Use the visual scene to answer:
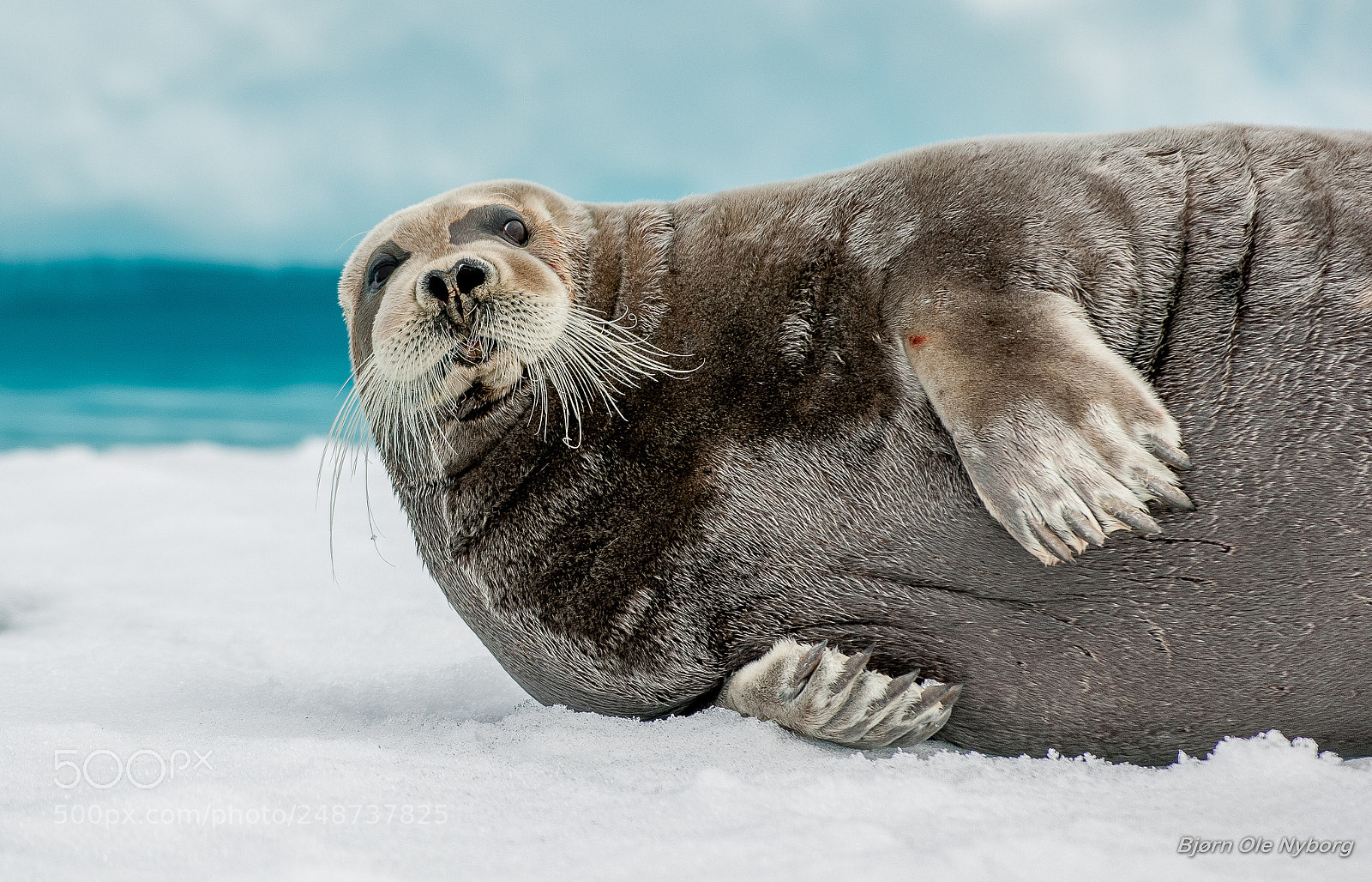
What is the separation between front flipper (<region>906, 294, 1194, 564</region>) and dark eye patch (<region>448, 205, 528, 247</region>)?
143 cm

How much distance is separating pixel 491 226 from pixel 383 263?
0.35 m

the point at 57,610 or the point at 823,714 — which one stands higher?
the point at 57,610

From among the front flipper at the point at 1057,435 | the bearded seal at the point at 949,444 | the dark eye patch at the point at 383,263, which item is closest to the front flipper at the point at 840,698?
the bearded seal at the point at 949,444

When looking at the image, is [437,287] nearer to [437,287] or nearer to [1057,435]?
[437,287]

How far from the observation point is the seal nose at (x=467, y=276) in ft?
9.60

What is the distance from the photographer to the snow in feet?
6.32

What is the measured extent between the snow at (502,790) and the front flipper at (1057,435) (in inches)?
23.3

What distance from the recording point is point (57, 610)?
5.10 meters

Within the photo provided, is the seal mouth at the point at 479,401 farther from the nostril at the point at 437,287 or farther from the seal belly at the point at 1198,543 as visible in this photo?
the seal belly at the point at 1198,543

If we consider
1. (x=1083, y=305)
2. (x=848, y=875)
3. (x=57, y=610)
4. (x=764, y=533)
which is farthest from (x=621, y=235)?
(x=57, y=610)

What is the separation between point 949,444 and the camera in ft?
9.11

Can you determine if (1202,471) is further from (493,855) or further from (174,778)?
(174,778)

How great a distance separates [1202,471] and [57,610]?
4.90 metres

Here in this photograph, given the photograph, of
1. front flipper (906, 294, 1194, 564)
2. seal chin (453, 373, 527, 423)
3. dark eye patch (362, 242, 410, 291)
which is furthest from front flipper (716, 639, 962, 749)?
dark eye patch (362, 242, 410, 291)
